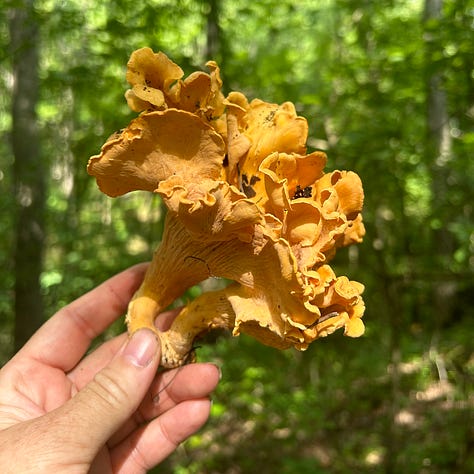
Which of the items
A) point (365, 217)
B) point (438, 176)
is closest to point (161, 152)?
point (365, 217)

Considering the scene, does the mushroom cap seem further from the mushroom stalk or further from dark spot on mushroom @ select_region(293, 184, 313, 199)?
dark spot on mushroom @ select_region(293, 184, 313, 199)

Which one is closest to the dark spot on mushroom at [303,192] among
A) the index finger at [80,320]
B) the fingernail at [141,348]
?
the fingernail at [141,348]

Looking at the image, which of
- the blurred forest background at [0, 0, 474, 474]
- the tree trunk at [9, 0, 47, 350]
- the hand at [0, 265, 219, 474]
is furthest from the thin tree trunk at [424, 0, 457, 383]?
the tree trunk at [9, 0, 47, 350]

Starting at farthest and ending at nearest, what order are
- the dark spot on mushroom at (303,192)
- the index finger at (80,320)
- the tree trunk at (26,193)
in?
1. the tree trunk at (26,193)
2. the index finger at (80,320)
3. the dark spot on mushroom at (303,192)

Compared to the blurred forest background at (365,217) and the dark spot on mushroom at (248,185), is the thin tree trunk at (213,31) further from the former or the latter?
the dark spot on mushroom at (248,185)

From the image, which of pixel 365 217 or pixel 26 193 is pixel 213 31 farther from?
pixel 26 193

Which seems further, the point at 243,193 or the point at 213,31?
the point at 213,31

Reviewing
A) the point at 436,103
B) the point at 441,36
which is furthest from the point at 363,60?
the point at 436,103
